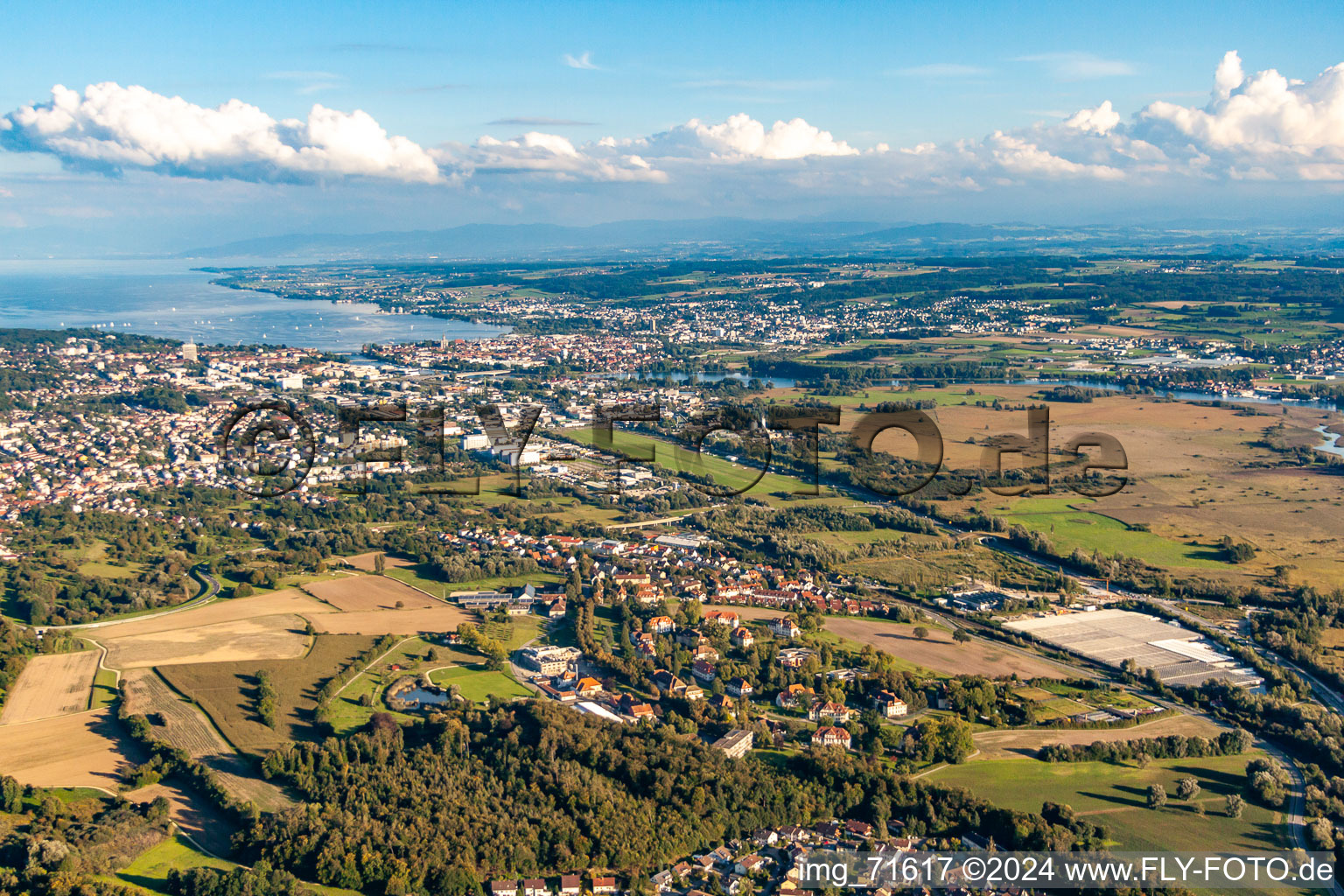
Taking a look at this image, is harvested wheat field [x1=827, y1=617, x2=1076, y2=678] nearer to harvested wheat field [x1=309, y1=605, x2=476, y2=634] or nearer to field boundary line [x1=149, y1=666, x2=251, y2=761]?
harvested wheat field [x1=309, y1=605, x2=476, y2=634]

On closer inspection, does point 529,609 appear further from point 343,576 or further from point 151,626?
point 151,626

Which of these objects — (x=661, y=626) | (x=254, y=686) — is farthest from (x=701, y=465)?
(x=254, y=686)

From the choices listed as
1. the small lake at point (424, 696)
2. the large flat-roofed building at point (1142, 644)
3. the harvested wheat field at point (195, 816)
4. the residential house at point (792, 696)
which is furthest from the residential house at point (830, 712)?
the harvested wheat field at point (195, 816)

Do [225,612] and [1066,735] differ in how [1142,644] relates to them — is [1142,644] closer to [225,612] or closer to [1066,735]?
[1066,735]

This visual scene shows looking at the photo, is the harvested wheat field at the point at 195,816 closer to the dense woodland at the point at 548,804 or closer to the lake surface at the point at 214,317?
the dense woodland at the point at 548,804

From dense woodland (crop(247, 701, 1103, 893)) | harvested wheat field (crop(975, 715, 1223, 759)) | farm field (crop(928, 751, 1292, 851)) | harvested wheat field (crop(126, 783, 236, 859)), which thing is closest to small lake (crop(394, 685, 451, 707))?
dense woodland (crop(247, 701, 1103, 893))

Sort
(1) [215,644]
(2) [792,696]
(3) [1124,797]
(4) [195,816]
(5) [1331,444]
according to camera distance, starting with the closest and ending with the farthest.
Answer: (4) [195,816] → (3) [1124,797] → (2) [792,696] → (1) [215,644] → (5) [1331,444]
